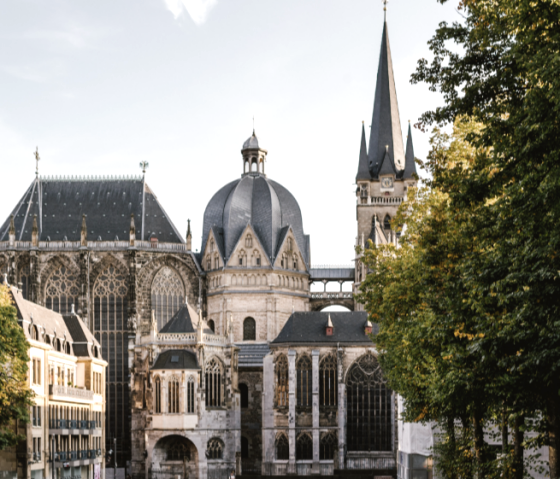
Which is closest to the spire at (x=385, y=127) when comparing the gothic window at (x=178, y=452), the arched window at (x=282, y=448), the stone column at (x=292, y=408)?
the stone column at (x=292, y=408)

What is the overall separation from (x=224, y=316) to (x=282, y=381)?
1111cm

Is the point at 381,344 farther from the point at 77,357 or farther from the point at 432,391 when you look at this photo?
the point at 77,357

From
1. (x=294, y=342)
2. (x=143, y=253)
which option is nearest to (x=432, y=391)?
→ (x=294, y=342)

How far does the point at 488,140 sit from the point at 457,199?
1.93 meters

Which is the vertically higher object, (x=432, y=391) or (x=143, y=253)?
(x=143, y=253)

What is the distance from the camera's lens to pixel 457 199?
29.5m

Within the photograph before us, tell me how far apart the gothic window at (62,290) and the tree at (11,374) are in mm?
51788

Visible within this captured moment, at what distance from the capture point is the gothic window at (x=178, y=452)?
94062 millimetres

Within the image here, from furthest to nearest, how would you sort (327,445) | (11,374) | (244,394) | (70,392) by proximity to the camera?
1. (244,394)
2. (327,445)
3. (70,392)
4. (11,374)

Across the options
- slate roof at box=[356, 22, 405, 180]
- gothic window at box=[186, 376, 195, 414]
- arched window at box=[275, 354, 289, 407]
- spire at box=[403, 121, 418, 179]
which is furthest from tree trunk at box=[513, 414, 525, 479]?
spire at box=[403, 121, 418, 179]

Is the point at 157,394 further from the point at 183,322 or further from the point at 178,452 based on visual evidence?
the point at 183,322

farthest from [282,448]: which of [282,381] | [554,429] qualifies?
[554,429]

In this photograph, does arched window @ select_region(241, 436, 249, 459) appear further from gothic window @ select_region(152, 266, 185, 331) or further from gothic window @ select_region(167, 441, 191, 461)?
gothic window @ select_region(152, 266, 185, 331)

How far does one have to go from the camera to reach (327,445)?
99125mm
